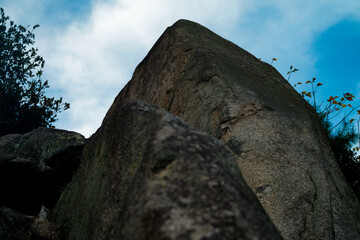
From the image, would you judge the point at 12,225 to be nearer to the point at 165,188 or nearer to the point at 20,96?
the point at 165,188

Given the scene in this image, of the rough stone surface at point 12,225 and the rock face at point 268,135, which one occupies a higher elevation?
the rock face at point 268,135

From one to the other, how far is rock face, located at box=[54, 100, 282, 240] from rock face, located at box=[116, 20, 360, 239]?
1.39m

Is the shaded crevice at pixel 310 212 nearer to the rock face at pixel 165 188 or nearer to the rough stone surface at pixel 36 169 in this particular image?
the rock face at pixel 165 188

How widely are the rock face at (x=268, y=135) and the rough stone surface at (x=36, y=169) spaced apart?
1785 mm

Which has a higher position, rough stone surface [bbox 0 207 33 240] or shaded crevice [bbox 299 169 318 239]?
shaded crevice [bbox 299 169 318 239]

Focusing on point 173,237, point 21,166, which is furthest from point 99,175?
point 21,166

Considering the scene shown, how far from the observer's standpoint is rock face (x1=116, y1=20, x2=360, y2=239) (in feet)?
9.16

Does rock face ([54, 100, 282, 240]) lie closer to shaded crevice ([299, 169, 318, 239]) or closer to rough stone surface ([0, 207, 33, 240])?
rough stone surface ([0, 207, 33, 240])

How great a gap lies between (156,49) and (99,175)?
11.8ft

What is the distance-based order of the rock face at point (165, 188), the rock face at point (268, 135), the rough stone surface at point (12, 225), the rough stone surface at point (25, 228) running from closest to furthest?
the rock face at point (165, 188), the rough stone surface at point (25, 228), the rough stone surface at point (12, 225), the rock face at point (268, 135)

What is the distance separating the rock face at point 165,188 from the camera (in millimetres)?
1200

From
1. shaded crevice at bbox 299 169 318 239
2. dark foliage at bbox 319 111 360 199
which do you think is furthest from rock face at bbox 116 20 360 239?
dark foliage at bbox 319 111 360 199

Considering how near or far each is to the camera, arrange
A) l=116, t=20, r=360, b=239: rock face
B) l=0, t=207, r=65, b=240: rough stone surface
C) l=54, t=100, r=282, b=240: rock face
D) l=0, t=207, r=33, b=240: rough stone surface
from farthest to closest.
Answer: l=116, t=20, r=360, b=239: rock face < l=0, t=207, r=33, b=240: rough stone surface < l=0, t=207, r=65, b=240: rough stone surface < l=54, t=100, r=282, b=240: rock face

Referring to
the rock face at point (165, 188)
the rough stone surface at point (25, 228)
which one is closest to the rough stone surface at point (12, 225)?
the rough stone surface at point (25, 228)
